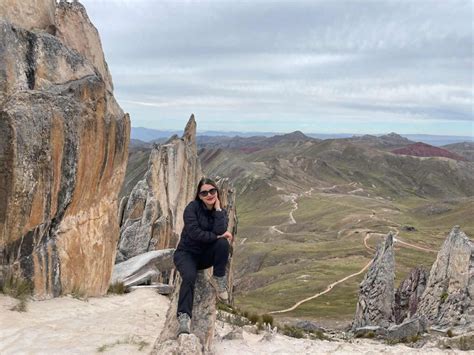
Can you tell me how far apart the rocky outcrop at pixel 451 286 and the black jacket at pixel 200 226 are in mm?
22257

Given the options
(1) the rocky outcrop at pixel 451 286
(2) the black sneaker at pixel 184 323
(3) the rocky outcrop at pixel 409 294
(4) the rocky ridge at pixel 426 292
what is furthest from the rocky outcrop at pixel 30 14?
(3) the rocky outcrop at pixel 409 294

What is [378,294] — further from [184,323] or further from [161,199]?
[184,323]

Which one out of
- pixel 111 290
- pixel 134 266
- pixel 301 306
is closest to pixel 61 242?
pixel 111 290

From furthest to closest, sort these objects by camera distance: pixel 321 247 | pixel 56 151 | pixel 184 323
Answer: pixel 321 247 → pixel 56 151 → pixel 184 323

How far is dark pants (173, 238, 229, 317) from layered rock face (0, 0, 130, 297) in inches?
198

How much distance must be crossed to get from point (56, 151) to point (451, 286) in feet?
93.3

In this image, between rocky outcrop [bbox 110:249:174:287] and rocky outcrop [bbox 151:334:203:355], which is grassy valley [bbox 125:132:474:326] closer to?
rocky outcrop [bbox 110:249:174:287]

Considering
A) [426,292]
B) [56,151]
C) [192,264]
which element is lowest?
[426,292]

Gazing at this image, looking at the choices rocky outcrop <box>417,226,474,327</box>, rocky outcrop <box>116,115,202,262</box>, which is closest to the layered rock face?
rocky outcrop <box>116,115,202,262</box>

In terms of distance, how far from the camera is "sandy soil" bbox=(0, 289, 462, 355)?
37.9 feet

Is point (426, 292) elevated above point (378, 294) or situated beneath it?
elevated above

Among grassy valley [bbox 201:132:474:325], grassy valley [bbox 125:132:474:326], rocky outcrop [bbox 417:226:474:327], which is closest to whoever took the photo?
rocky outcrop [bbox 417:226:474:327]

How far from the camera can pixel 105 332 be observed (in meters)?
13.0

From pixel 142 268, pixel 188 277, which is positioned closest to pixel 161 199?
pixel 142 268
